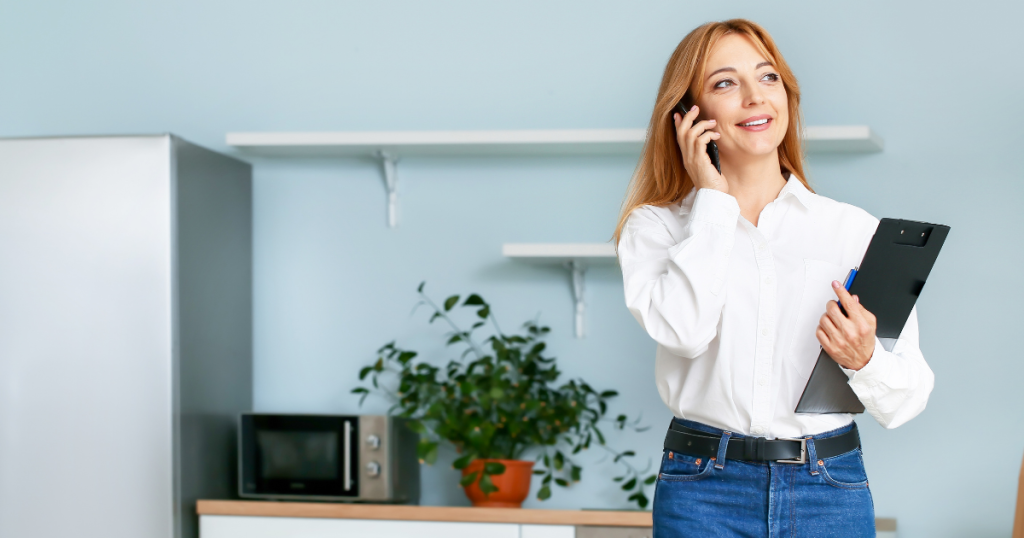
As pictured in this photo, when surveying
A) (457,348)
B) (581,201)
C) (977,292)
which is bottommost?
(457,348)

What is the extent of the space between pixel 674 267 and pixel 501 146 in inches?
49.1

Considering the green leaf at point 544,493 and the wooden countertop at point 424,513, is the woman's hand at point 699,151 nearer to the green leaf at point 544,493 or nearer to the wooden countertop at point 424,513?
the wooden countertop at point 424,513

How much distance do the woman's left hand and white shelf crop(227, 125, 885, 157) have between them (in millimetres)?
1130

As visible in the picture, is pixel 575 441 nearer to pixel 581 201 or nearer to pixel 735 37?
pixel 581 201

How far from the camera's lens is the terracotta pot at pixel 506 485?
212cm

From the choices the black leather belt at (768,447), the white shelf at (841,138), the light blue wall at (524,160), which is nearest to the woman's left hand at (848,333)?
the black leather belt at (768,447)

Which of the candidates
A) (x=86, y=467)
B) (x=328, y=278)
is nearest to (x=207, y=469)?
(x=86, y=467)

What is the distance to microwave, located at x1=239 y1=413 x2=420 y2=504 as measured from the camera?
6.98ft

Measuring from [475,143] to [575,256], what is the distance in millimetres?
380

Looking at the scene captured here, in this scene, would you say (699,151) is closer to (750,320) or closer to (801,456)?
(750,320)

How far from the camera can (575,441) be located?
7.60 ft

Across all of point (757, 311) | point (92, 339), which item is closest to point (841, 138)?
point (757, 311)

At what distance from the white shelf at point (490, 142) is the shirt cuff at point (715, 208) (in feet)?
3.34

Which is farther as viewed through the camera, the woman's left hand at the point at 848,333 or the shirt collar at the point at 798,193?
the shirt collar at the point at 798,193
